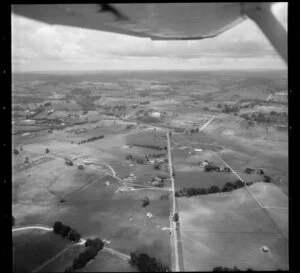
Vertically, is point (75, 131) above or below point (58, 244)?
above

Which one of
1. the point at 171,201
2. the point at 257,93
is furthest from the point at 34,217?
the point at 257,93

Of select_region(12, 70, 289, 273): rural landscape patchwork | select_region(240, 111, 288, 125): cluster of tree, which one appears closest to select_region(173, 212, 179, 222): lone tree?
select_region(12, 70, 289, 273): rural landscape patchwork

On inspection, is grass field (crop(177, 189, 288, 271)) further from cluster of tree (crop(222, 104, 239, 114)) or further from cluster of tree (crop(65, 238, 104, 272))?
cluster of tree (crop(222, 104, 239, 114))

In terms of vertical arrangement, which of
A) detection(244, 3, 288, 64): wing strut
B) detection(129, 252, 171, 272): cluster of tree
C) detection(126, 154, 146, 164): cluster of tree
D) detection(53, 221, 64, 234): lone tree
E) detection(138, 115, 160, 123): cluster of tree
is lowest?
detection(53, 221, 64, 234): lone tree

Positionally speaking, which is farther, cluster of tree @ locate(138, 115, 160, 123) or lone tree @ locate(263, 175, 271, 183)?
cluster of tree @ locate(138, 115, 160, 123)

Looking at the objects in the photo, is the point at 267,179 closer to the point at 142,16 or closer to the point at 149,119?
the point at 149,119

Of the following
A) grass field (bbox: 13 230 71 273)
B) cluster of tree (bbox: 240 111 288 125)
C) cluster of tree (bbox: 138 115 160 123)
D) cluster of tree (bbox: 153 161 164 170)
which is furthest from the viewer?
cluster of tree (bbox: 138 115 160 123)
